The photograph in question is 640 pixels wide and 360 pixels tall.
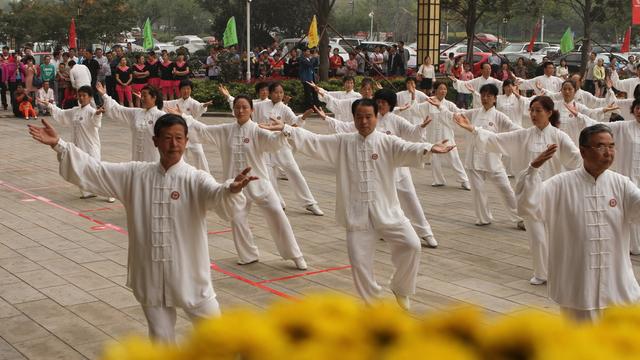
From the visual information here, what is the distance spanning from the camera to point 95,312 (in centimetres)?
728

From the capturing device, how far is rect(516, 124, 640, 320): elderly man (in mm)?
5312

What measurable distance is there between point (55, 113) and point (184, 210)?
8.86 metres

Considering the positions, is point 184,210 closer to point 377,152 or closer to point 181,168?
point 181,168

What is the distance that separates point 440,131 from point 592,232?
381 inches

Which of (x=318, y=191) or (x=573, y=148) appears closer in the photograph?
(x=573, y=148)

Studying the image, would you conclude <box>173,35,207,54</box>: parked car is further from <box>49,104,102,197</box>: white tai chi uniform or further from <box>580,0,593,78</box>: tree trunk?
<box>49,104,102,197</box>: white tai chi uniform

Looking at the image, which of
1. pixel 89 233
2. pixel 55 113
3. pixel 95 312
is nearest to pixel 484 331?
pixel 95 312

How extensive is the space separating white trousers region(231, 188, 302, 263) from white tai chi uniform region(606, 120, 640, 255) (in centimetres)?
363

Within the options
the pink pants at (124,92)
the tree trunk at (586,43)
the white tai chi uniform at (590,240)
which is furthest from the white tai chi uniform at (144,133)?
the tree trunk at (586,43)

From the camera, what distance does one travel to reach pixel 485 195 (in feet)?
36.7

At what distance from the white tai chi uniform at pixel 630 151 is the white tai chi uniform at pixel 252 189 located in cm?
365

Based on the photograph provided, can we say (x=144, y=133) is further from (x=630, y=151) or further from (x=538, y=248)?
(x=630, y=151)

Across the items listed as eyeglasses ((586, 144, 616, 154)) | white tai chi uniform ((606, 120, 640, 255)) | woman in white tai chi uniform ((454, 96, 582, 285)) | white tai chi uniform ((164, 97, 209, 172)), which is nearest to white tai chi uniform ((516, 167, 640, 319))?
eyeglasses ((586, 144, 616, 154))

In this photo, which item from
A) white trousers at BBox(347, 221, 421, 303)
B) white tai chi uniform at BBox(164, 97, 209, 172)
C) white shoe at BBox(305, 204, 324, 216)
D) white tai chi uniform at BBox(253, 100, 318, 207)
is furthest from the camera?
white tai chi uniform at BBox(164, 97, 209, 172)
